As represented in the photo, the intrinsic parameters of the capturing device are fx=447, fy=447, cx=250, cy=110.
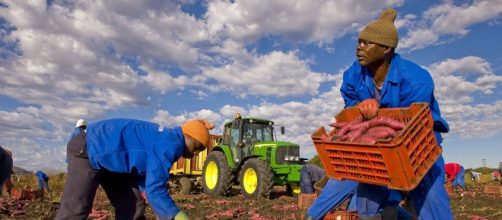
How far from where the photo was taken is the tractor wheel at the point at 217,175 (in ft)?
A: 41.9

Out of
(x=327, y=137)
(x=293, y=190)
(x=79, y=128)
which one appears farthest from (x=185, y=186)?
(x=327, y=137)

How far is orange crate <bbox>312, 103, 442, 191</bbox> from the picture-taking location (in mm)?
2662

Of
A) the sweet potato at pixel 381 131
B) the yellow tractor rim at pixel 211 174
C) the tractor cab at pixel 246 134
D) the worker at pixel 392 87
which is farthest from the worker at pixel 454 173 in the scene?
the sweet potato at pixel 381 131

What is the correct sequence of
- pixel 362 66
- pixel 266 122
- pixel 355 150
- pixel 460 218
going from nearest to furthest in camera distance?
pixel 355 150
pixel 362 66
pixel 460 218
pixel 266 122

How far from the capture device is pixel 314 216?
379cm

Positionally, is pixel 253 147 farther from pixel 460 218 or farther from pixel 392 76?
pixel 392 76

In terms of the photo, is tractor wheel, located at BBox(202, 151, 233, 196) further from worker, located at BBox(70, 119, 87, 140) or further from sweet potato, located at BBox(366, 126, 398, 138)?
sweet potato, located at BBox(366, 126, 398, 138)

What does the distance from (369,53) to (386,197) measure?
1203mm

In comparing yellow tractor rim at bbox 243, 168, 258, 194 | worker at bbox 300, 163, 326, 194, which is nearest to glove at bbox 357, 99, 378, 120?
worker at bbox 300, 163, 326, 194

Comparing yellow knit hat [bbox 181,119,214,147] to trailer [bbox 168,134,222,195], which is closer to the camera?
yellow knit hat [bbox 181,119,214,147]

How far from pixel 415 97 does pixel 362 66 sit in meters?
0.49

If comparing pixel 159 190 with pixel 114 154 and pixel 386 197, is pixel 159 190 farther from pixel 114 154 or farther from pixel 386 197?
pixel 386 197

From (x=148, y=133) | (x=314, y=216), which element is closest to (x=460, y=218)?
(x=314, y=216)

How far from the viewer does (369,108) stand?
10.6 ft
